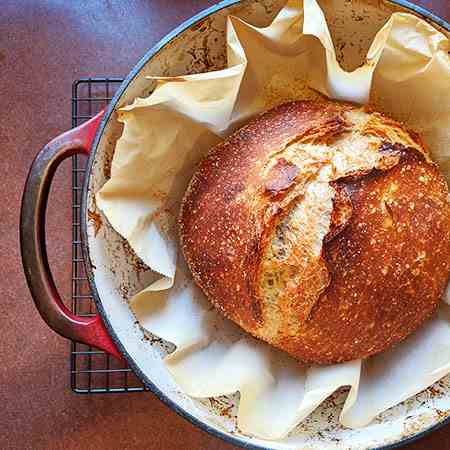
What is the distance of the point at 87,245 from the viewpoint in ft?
3.24

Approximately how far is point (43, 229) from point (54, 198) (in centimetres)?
26

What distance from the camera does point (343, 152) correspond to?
96 centimetres

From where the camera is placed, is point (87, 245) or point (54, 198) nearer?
point (87, 245)

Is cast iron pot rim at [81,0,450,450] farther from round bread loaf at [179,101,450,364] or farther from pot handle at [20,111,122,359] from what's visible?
round bread loaf at [179,101,450,364]

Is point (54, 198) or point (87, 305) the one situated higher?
point (54, 198)

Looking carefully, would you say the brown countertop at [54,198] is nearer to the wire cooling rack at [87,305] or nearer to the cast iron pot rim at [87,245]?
the wire cooling rack at [87,305]

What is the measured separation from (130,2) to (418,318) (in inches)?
27.0

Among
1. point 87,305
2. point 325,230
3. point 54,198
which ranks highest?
point 325,230

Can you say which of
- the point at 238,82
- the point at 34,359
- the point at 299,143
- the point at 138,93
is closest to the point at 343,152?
the point at 299,143

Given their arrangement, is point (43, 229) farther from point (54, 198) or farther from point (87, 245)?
point (54, 198)

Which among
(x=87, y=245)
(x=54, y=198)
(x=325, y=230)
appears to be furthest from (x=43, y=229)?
(x=325, y=230)

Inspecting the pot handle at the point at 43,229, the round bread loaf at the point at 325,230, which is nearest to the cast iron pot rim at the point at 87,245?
the pot handle at the point at 43,229

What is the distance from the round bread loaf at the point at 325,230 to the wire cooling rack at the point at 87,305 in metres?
0.27

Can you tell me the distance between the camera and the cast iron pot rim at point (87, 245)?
0.95 meters
